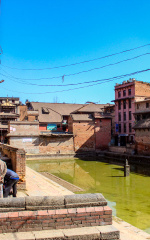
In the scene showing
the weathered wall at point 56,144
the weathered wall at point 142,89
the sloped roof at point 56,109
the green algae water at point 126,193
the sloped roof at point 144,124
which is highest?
the weathered wall at point 142,89

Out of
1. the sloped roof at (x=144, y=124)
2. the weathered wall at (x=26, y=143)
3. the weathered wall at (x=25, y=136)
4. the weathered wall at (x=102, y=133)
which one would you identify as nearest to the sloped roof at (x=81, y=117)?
the weathered wall at (x=102, y=133)

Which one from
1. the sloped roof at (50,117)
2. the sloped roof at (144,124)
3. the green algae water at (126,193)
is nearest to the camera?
the green algae water at (126,193)

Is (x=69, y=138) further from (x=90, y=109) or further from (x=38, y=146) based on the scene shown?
(x=90, y=109)

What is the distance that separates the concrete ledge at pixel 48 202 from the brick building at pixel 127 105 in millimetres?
36371

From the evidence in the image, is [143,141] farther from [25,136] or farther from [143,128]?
[25,136]

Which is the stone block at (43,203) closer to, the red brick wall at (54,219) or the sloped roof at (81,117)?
the red brick wall at (54,219)

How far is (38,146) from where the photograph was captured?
128ft

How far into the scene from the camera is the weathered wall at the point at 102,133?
42.5 m

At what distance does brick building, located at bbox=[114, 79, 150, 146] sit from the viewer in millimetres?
41456

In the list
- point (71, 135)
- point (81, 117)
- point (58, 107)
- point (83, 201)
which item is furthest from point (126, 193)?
point (58, 107)

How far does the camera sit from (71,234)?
4914 millimetres

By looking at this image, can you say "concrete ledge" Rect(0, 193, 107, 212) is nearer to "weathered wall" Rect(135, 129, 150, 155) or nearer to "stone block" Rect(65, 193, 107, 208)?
"stone block" Rect(65, 193, 107, 208)

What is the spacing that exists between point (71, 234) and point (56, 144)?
35648mm

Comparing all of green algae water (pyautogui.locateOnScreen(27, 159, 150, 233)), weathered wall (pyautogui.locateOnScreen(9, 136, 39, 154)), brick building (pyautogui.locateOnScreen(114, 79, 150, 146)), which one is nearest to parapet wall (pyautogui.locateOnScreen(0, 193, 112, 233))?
green algae water (pyautogui.locateOnScreen(27, 159, 150, 233))
